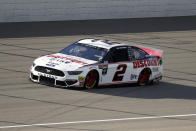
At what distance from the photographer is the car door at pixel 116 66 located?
1531 cm

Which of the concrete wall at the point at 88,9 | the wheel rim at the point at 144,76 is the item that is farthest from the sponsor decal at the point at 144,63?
the concrete wall at the point at 88,9

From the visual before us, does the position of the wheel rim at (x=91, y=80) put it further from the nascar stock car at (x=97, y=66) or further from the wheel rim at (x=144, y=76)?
the wheel rim at (x=144, y=76)

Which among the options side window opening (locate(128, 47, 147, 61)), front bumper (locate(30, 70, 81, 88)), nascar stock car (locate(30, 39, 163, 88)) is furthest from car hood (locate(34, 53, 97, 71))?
side window opening (locate(128, 47, 147, 61))

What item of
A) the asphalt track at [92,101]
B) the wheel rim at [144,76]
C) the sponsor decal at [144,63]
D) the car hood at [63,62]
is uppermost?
the car hood at [63,62]

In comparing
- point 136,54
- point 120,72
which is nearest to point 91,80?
point 120,72

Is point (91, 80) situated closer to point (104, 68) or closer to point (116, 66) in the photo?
point (104, 68)

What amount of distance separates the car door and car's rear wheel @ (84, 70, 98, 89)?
237 mm

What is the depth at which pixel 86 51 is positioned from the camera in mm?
15734

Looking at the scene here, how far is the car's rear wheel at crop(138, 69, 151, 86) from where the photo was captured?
1634 cm

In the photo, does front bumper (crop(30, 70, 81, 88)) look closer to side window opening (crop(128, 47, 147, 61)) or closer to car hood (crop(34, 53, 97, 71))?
car hood (crop(34, 53, 97, 71))

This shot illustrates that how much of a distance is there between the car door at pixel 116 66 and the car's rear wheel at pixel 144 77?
58 centimetres

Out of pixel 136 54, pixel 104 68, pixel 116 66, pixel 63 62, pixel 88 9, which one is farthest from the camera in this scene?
pixel 88 9

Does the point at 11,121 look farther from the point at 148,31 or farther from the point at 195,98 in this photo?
the point at 148,31

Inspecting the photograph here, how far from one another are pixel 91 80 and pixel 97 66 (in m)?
0.40
